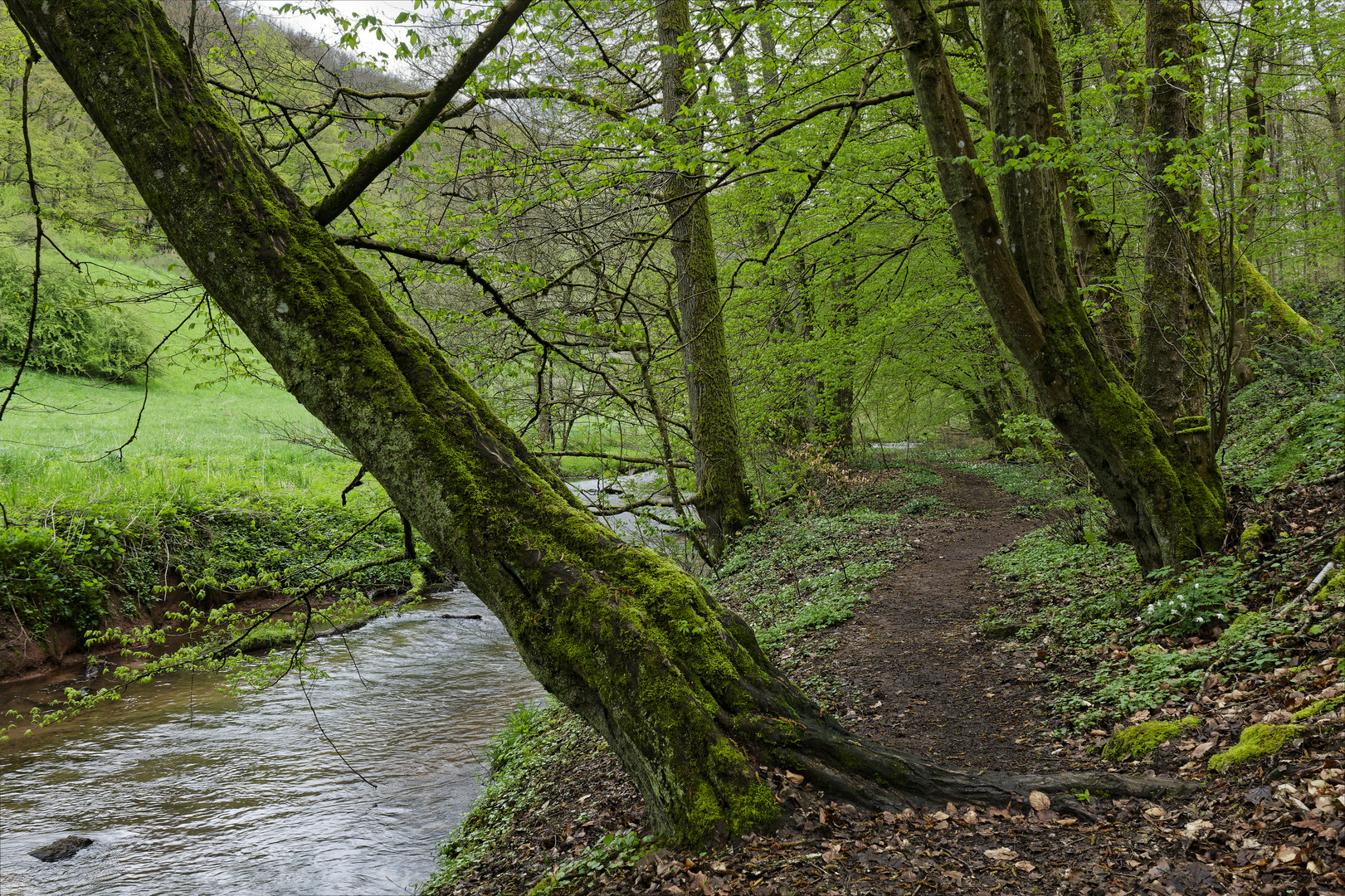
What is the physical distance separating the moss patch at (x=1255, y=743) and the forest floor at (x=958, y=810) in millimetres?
57

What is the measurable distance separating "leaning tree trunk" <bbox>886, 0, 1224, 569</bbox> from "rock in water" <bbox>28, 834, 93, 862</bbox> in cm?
855

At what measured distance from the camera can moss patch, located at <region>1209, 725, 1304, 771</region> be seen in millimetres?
A: 3068

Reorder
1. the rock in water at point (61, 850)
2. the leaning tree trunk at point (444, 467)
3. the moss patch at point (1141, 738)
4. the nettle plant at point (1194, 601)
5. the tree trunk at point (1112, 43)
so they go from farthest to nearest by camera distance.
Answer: the tree trunk at point (1112, 43), the rock in water at point (61, 850), the nettle plant at point (1194, 601), the moss patch at point (1141, 738), the leaning tree trunk at point (444, 467)

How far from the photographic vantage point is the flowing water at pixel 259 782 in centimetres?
545

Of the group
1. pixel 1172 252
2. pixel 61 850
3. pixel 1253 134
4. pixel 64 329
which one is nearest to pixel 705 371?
pixel 1172 252

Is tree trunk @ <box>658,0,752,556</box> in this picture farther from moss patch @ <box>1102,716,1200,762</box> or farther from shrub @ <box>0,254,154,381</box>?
shrub @ <box>0,254,154,381</box>

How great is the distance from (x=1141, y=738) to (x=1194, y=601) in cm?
156

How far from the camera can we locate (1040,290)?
5.40 m

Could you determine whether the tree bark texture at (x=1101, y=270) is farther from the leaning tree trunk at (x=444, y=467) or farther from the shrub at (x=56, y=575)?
the shrub at (x=56, y=575)

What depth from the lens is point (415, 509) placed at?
10.3 feet

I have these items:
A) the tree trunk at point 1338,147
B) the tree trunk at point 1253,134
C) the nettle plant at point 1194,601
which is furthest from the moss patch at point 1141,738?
the tree trunk at point 1338,147

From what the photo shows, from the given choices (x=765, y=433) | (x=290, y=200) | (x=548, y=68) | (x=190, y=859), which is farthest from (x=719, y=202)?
(x=190, y=859)

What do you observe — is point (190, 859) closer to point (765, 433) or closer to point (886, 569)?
point (886, 569)

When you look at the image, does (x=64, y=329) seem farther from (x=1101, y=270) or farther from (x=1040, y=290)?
(x=1101, y=270)
